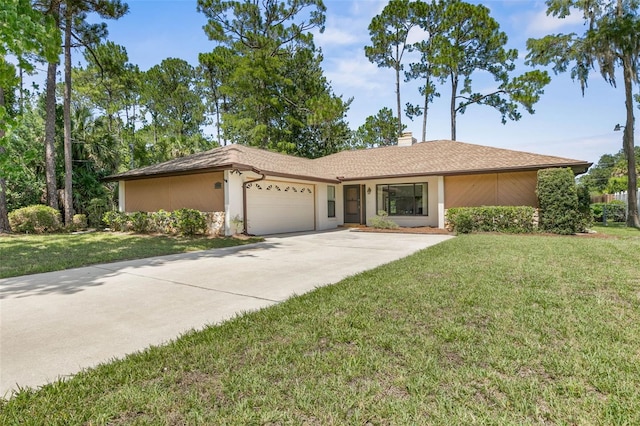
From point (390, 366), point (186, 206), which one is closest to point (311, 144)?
point (186, 206)

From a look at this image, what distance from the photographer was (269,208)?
13797mm

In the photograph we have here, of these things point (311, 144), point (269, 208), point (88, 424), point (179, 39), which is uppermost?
point (179, 39)

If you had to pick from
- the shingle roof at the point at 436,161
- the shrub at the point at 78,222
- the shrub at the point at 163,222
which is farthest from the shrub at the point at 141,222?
the shingle roof at the point at 436,161

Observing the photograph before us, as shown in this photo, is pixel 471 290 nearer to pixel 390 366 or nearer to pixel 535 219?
pixel 390 366

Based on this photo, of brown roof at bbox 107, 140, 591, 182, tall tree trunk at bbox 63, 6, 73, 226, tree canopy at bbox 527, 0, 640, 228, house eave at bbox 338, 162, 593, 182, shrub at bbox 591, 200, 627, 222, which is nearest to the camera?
house eave at bbox 338, 162, 593, 182

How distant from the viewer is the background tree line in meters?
15.1

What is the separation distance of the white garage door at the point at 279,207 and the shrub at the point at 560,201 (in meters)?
9.44

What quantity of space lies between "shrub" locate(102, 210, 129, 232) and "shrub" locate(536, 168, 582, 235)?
16.1m

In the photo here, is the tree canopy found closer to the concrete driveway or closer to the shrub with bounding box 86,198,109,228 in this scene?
the concrete driveway

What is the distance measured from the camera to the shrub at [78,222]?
575 inches

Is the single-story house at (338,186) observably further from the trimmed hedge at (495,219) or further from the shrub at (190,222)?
the trimmed hedge at (495,219)

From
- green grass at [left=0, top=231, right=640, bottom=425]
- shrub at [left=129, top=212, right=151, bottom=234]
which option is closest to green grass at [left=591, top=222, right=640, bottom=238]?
green grass at [left=0, top=231, right=640, bottom=425]

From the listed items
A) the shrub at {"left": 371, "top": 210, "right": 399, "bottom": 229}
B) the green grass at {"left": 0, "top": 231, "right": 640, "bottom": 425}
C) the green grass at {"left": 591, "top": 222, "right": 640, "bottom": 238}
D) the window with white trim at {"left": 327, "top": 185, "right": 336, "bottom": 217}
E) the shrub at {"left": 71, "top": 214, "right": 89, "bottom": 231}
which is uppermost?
the window with white trim at {"left": 327, "top": 185, "right": 336, "bottom": 217}

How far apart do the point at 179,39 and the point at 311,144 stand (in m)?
14.5
